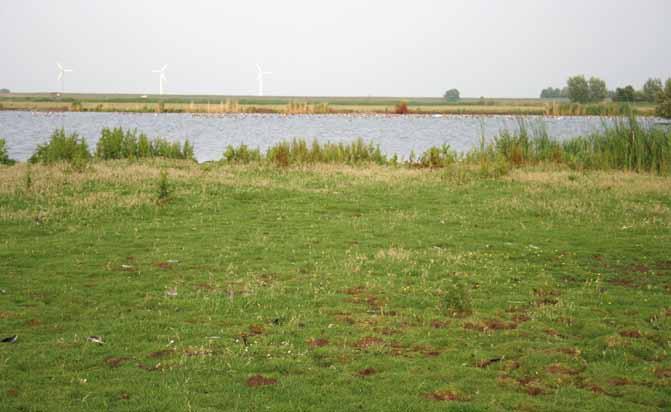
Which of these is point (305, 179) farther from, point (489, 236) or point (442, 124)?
point (442, 124)

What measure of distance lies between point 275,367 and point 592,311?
4.64 m

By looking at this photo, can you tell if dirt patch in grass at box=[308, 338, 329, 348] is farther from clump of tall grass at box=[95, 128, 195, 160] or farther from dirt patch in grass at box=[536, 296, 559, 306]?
clump of tall grass at box=[95, 128, 195, 160]

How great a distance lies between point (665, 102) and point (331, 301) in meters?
45.2

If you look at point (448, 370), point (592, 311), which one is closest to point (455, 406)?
point (448, 370)

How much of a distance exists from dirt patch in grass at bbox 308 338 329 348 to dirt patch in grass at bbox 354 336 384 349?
0.37 metres

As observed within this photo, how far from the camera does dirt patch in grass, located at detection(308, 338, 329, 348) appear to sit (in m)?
8.17

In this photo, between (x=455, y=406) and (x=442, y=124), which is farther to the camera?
(x=442, y=124)

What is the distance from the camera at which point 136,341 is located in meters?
8.28

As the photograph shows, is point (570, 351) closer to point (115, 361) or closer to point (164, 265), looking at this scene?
point (115, 361)

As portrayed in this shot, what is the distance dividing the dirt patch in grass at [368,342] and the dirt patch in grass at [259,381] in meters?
1.40

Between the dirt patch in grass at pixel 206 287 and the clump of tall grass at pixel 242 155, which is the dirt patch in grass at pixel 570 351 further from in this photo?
the clump of tall grass at pixel 242 155

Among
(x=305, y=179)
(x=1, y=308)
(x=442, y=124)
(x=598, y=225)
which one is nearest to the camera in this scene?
(x=1, y=308)

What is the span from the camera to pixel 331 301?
9922 millimetres

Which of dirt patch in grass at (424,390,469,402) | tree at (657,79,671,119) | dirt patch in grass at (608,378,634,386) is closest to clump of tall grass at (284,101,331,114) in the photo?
tree at (657,79,671,119)
